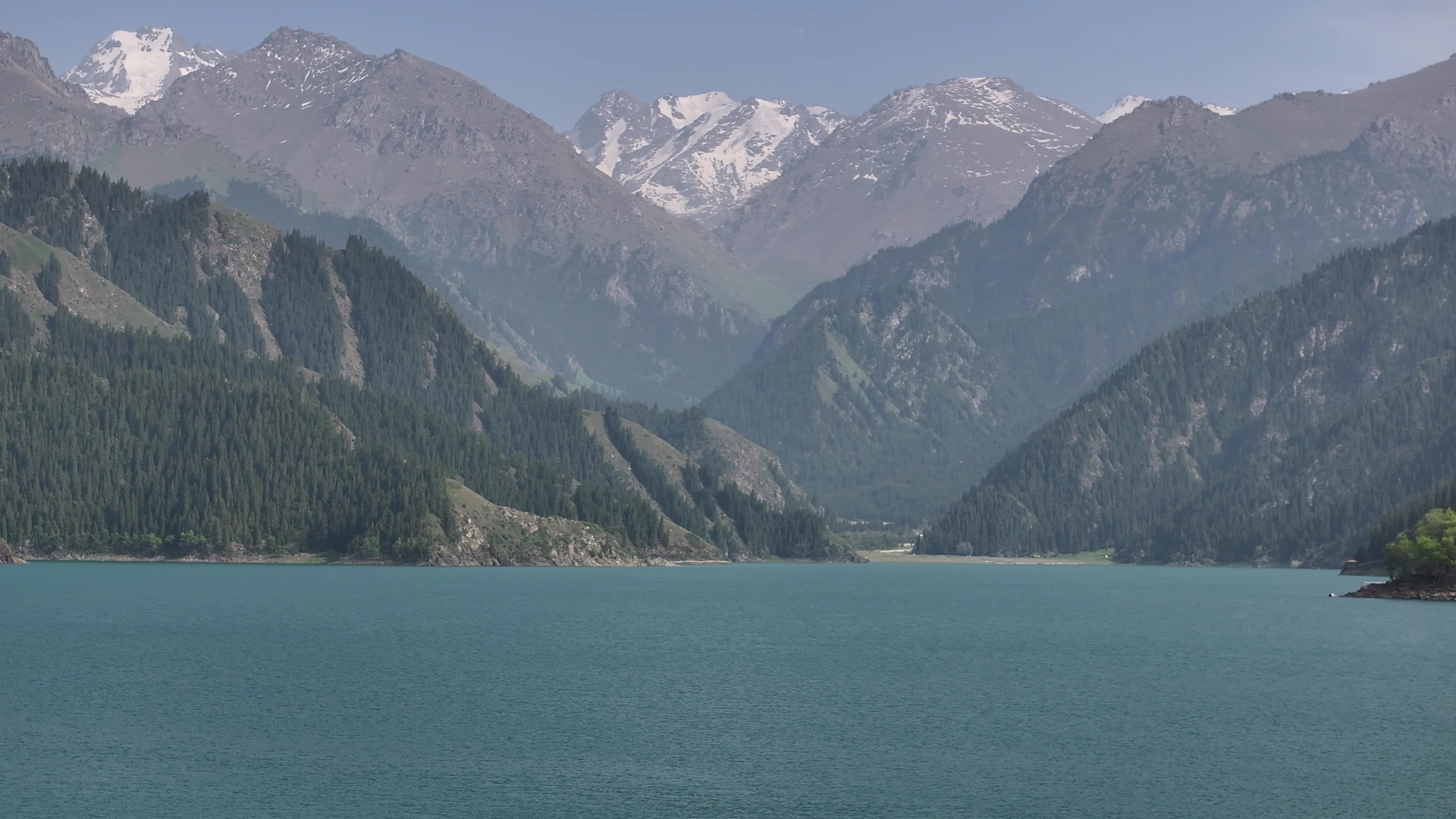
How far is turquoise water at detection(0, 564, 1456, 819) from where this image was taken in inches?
3661

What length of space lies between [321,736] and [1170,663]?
269ft

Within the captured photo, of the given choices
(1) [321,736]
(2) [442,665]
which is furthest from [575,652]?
(1) [321,736]

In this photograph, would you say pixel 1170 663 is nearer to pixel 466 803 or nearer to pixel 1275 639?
pixel 1275 639

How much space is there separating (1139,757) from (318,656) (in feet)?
253

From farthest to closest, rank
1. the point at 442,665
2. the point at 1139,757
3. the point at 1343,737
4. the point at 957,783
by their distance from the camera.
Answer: the point at 442,665 < the point at 1343,737 < the point at 1139,757 < the point at 957,783

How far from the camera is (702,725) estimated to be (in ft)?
383

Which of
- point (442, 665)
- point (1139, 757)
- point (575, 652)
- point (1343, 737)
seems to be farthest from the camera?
point (575, 652)

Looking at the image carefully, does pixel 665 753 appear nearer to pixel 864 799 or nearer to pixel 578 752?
pixel 578 752

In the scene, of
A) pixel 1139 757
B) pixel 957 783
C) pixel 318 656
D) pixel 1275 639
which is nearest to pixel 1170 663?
pixel 1275 639

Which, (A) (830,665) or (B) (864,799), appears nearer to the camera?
(B) (864,799)

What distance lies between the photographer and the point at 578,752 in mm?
105875

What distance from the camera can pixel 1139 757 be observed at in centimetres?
10544

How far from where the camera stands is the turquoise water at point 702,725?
305 ft

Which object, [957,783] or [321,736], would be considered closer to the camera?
[957,783]
